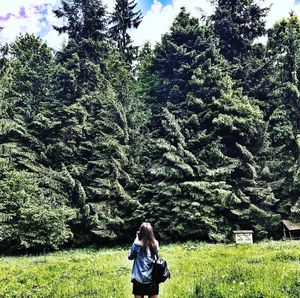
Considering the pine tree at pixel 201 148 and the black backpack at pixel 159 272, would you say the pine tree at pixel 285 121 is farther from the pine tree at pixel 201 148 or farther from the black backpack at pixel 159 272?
the black backpack at pixel 159 272

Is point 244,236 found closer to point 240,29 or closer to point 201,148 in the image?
point 201,148

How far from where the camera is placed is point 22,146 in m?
24.7

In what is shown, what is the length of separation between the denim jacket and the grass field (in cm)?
173

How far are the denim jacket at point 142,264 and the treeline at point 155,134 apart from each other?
14.7m

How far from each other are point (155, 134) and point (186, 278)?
16.4 metres

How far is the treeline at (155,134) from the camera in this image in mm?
21406

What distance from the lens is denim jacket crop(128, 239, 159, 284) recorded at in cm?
596

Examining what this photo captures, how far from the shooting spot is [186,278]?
899 cm

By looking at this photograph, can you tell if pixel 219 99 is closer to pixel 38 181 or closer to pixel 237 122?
pixel 237 122

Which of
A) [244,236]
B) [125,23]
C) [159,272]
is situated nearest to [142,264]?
[159,272]

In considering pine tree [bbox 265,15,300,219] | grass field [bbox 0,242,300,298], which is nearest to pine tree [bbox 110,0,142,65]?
pine tree [bbox 265,15,300,219]

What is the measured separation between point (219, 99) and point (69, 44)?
39.5ft

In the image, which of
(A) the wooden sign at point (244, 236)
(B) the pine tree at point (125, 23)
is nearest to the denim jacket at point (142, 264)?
(A) the wooden sign at point (244, 236)

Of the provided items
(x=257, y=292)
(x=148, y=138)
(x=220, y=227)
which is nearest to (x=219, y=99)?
(x=148, y=138)
